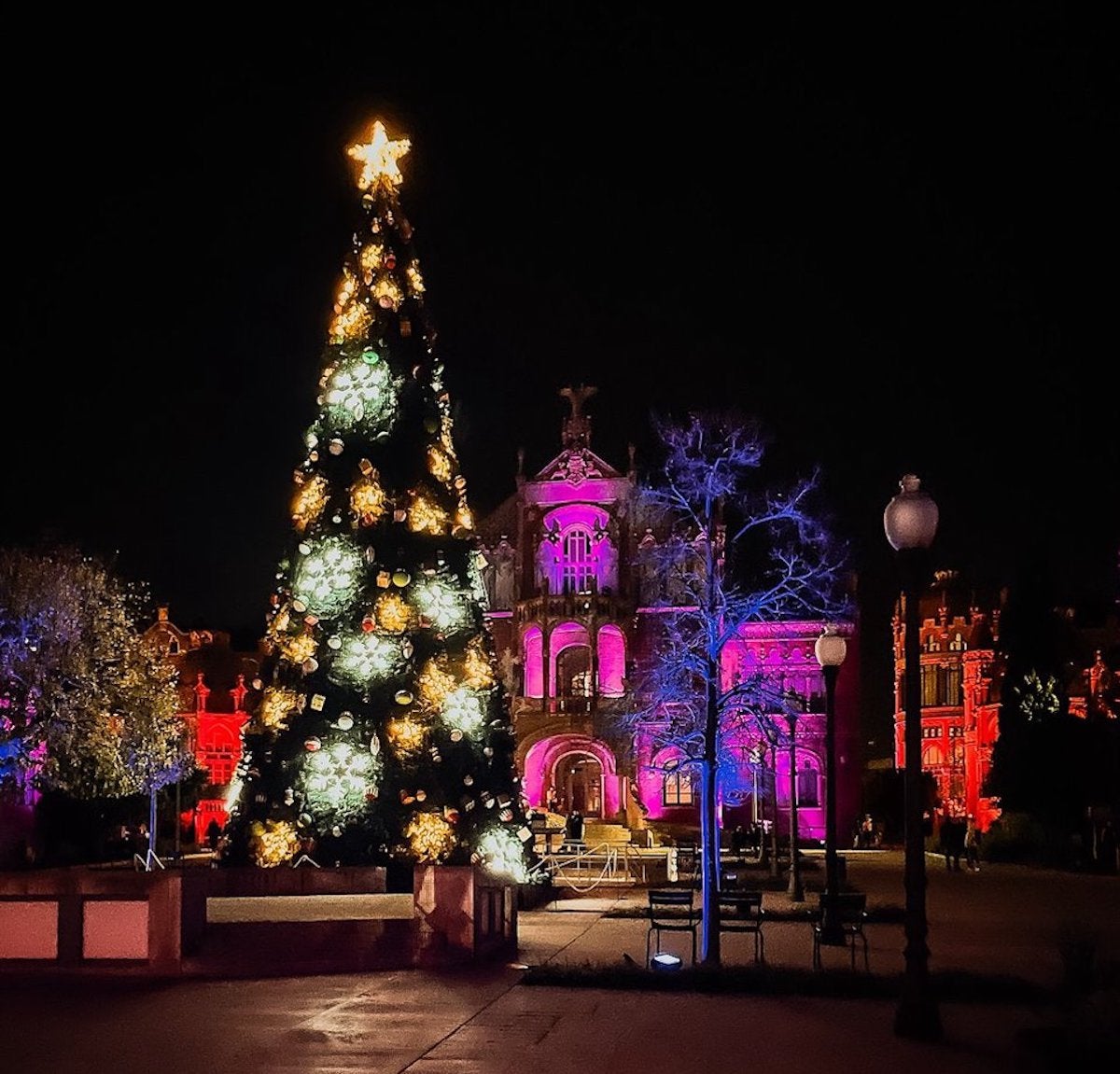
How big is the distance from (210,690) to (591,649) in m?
24.5

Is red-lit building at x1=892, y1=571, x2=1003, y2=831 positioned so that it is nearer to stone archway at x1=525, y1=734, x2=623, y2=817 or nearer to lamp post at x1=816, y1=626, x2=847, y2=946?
stone archway at x1=525, y1=734, x2=623, y2=817

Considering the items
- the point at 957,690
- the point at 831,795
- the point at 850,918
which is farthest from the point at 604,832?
the point at 957,690

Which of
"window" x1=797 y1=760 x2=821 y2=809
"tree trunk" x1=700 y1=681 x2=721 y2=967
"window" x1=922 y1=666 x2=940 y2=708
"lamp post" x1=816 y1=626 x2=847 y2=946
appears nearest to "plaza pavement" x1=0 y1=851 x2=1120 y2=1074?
"lamp post" x1=816 y1=626 x2=847 y2=946

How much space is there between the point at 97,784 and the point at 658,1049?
3463 centimetres

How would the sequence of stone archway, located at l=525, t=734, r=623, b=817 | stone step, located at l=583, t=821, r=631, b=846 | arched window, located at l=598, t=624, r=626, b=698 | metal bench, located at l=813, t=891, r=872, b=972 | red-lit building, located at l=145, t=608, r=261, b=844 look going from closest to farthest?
1. metal bench, located at l=813, t=891, r=872, b=972
2. stone step, located at l=583, t=821, r=631, b=846
3. stone archway, located at l=525, t=734, r=623, b=817
4. arched window, located at l=598, t=624, r=626, b=698
5. red-lit building, located at l=145, t=608, r=261, b=844

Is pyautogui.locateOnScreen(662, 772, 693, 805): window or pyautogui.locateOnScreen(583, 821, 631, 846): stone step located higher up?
pyautogui.locateOnScreen(662, 772, 693, 805): window

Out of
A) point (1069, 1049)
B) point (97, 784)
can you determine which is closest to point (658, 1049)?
point (1069, 1049)

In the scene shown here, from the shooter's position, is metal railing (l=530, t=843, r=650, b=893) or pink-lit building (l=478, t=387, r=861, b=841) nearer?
metal railing (l=530, t=843, r=650, b=893)

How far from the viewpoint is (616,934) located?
2234cm

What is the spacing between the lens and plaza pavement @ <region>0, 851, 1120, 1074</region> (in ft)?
38.7

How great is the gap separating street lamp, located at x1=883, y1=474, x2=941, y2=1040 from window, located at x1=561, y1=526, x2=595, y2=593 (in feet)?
162

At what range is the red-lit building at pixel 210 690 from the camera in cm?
7425

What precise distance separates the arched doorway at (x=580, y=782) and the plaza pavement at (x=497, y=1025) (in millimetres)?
42141

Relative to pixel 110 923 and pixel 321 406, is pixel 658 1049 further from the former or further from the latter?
pixel 321 406
